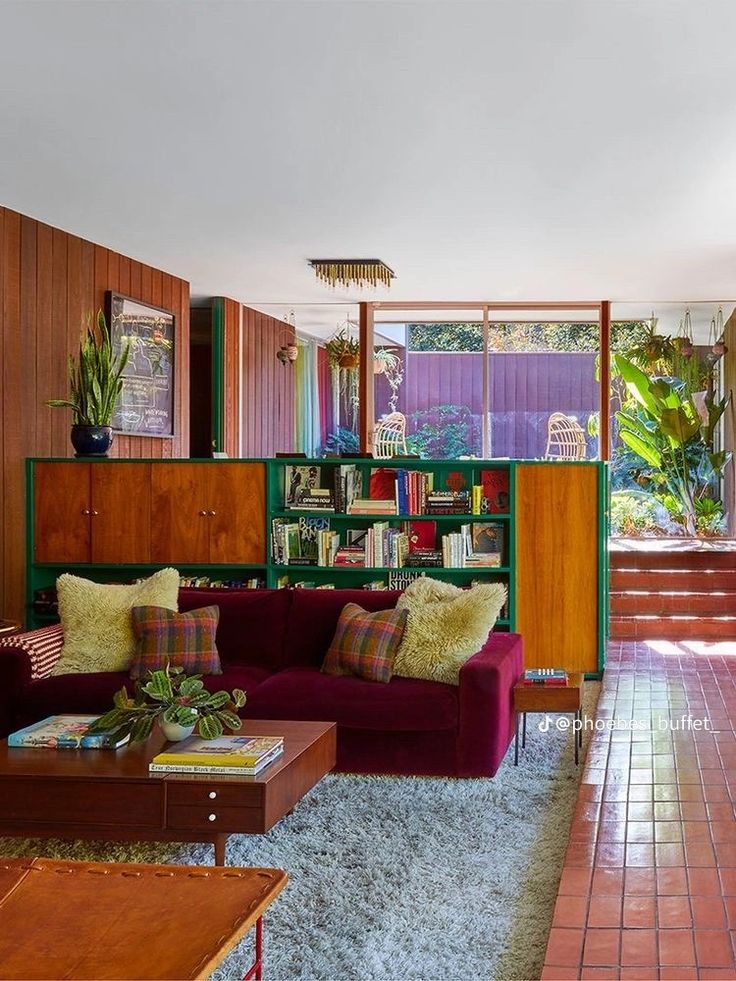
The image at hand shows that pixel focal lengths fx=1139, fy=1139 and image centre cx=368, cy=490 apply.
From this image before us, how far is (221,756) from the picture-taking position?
12.0 ft

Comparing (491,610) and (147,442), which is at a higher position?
(147,442)

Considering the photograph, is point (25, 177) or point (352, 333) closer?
point (25, 177)

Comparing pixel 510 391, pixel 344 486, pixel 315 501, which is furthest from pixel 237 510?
pixel 510 391

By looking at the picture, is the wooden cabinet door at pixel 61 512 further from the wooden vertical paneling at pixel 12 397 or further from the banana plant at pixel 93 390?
the banana plant at pixel 93 390

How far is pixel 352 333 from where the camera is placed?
39.2 ft

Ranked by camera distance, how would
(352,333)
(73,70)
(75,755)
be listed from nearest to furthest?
(75,755) < (73,70) < (352,333)

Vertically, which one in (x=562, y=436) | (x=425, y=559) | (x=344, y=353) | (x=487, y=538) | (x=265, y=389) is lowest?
(x=425, y=559)

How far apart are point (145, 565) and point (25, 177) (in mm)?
2362

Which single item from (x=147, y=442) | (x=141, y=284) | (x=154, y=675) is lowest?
(x=154, y=675)

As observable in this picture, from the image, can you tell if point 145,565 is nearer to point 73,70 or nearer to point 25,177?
point 25,177

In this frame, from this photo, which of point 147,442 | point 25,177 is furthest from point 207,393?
point 25,177

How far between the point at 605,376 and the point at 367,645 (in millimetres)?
6348

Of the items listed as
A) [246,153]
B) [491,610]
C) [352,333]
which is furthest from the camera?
[352,333]

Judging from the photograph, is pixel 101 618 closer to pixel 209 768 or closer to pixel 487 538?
pixel 209 768
